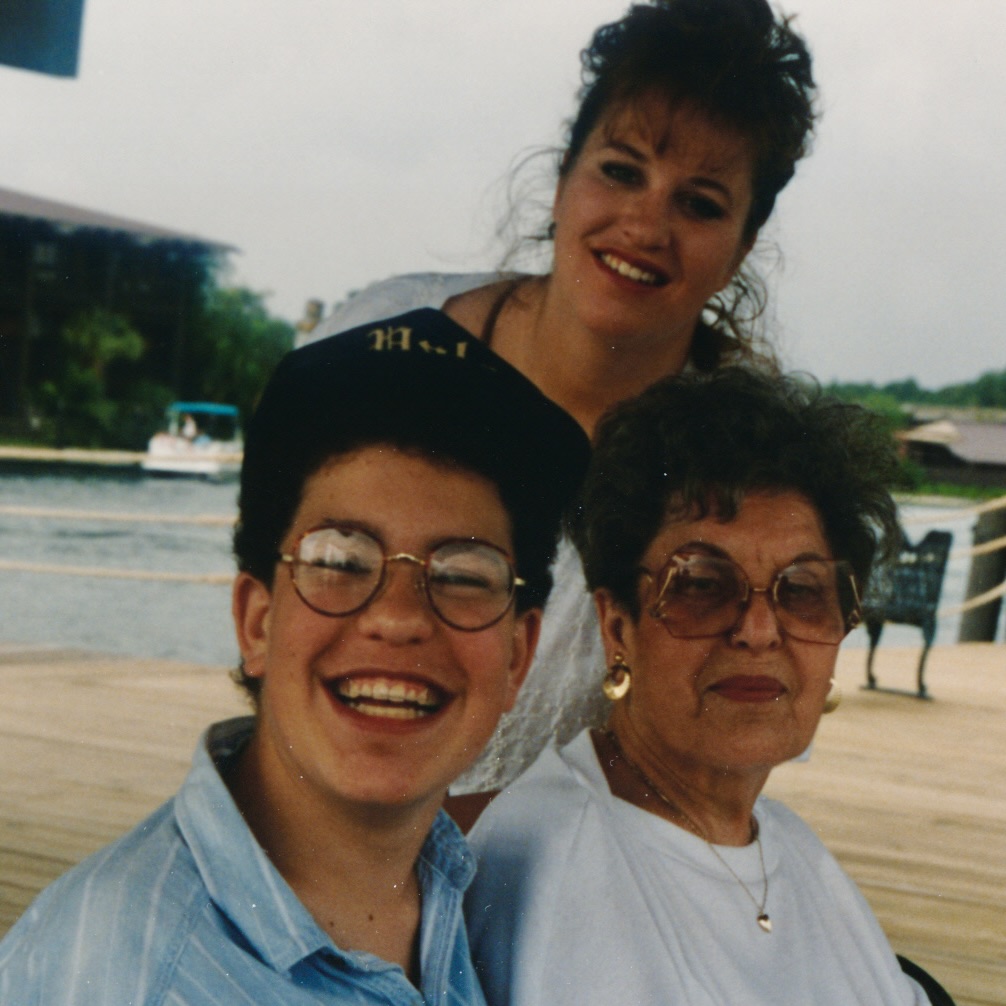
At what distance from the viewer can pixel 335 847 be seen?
3.19 ft

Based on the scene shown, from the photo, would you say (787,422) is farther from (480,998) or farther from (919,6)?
(919,6)

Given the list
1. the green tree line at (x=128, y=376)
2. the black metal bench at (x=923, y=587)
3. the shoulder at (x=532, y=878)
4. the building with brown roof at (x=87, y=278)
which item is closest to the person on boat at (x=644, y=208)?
the shoulder at (x=532, y=878)

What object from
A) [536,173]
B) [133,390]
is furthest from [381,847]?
[133,390]

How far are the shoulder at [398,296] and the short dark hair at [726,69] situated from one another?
0.33 meters

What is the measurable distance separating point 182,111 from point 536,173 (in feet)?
4.22

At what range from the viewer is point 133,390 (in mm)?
23188

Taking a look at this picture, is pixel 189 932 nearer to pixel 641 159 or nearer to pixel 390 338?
pixel 390 338

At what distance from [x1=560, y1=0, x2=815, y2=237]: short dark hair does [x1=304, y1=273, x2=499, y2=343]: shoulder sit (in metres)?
0.33

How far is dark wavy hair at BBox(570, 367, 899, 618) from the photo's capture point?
136 centimetres

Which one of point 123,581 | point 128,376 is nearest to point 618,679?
point 123,581

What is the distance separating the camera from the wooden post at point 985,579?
6680 mm

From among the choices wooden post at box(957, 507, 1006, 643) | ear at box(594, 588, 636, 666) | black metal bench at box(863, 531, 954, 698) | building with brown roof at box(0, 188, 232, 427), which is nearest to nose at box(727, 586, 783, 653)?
ear at box(594, 588, 636, 666)

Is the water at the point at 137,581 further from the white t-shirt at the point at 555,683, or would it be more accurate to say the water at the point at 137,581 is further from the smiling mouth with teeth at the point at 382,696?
the white t-shirt at the point at 555,683

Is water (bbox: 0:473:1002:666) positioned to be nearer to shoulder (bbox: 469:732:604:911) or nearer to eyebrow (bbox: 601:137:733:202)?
shoulder (bbox: 469:732:604:911)
